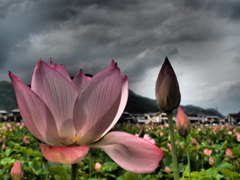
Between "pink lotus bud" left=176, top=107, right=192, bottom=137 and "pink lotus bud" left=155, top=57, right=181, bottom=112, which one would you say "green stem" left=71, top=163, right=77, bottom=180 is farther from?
"pink lotus bud" left=176, top=107, right=192, bottom=137

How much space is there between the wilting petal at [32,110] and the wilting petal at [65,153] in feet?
0.18

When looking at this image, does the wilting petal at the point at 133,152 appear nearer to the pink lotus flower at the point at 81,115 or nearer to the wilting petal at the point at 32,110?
the pink lotus flower at the point at 81,115

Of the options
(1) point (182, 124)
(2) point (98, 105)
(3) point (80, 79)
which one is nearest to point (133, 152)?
(2) point (98, 105)

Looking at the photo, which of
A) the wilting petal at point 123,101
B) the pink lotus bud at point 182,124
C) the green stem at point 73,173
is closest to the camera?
the green stem at point 73,173

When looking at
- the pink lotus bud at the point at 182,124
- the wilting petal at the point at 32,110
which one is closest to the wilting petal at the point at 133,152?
the wilting petal at the point at 32,110

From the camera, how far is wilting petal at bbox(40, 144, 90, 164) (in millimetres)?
381

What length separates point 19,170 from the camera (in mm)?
1342

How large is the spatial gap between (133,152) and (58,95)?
0.16 m

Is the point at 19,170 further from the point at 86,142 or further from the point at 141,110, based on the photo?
the point at 141,110

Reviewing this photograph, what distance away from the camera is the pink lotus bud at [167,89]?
1.72 feet

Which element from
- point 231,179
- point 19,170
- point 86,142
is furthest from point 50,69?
point 231,179

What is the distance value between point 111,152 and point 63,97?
126 mm

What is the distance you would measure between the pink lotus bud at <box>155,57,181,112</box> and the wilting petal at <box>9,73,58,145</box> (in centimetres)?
22

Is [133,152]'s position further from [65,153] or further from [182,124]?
[182,124]
